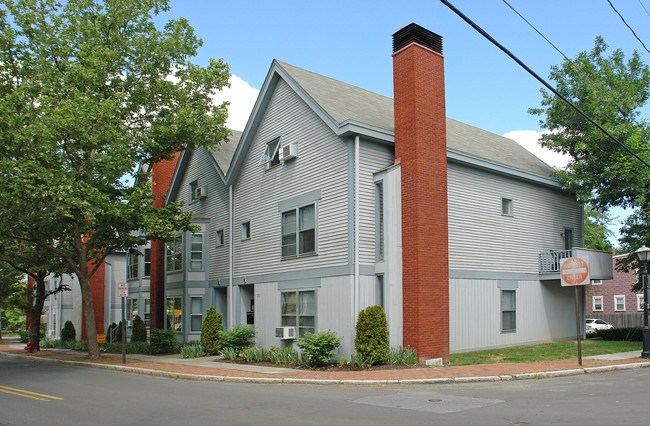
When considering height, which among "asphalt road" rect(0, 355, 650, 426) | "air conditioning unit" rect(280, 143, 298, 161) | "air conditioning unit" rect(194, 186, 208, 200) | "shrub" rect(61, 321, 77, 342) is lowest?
"shrub" rect(61, 321, 77, 342)

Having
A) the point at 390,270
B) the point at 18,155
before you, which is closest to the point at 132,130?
the point at 18,155

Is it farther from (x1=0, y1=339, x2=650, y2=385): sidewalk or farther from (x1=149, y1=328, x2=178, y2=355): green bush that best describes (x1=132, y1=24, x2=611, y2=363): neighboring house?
(x1=0, y1=339, x2=650, y2=385): sidewalk

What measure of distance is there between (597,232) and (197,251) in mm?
42589

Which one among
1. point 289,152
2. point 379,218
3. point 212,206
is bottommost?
point 379,218

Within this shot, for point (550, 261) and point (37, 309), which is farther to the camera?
point (37, 309)

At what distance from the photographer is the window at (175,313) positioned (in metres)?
27.0

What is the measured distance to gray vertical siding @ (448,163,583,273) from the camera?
19.8 metres

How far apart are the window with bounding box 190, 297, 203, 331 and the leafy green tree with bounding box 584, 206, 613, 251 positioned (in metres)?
39.5

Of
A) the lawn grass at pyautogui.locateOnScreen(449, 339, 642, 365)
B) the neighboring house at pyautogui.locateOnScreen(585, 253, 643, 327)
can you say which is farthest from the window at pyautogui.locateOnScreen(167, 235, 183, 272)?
the neighboring house at pyautogui.locateOnScreen(585, 253, 643, 327)

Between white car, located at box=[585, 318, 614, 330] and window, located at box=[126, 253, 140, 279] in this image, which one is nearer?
window, located at box=[126, 253, 140, 279]

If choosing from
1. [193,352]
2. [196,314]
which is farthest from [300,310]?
[196,314]

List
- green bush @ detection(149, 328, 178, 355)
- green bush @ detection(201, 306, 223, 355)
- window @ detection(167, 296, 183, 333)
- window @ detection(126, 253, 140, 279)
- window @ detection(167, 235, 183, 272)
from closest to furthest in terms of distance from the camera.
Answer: green bush @ detection(201, 306, 223, 355)
green bush @ detection(149, 328, 178, 355)
window @ detection(167, 296, 183, 333)
window @ detection(167, 235, 183, 272)
window @ detection(126, 253, 140, 279)

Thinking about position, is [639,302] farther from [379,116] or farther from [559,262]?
[379,116]

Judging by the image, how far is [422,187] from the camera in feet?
54.8
